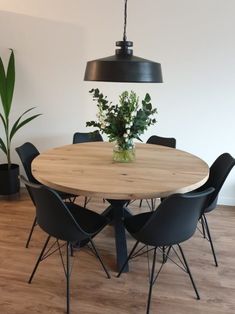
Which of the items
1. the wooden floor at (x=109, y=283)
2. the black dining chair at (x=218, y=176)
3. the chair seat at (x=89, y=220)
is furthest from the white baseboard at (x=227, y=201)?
the chair seat at (x=89, y=220)

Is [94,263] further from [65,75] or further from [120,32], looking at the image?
[120,32]

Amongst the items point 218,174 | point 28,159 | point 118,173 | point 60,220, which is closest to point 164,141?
point 218,174

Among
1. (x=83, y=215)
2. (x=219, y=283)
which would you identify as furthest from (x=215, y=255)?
(x=83, y=215)

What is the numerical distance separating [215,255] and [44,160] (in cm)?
159

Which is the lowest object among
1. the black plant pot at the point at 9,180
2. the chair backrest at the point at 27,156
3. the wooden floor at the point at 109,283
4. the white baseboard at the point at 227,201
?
the wooden floor at the point at 109,283

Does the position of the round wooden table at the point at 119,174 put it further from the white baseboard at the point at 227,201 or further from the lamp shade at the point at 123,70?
the white baseboard at the point at 227,201

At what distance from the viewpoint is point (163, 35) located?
3303mm

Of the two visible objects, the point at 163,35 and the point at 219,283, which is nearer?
the point at 219,283

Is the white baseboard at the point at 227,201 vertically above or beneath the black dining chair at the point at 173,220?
beneath

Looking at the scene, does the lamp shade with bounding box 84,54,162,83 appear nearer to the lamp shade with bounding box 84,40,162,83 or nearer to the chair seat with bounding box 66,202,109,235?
the lamp shade with bounding box 84,40,162,83

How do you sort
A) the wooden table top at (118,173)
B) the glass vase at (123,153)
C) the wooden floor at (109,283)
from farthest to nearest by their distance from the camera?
the glass vase at (123,153) < the wooden floor at (109,283) < the wooden table top at (118,173)

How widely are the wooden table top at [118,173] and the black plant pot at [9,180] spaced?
110cm

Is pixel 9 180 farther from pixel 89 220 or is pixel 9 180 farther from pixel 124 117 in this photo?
pixel 124 117

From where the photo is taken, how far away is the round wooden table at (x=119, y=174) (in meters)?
1.80
